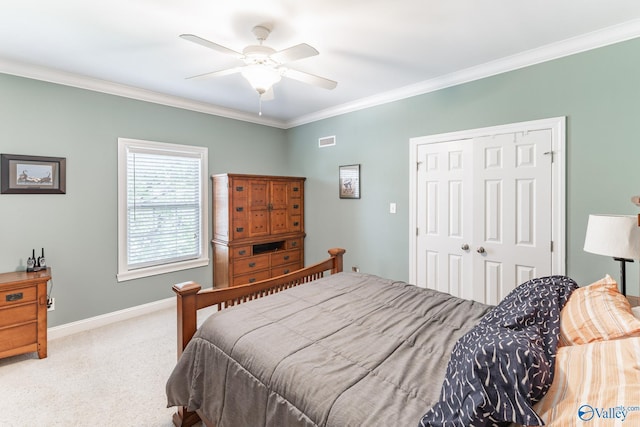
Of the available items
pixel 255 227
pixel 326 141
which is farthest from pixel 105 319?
pixel 326 141

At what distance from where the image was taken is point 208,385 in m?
1.58

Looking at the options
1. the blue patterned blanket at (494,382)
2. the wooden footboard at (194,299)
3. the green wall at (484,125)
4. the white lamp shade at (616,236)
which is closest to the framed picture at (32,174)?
the wooden footboard at (194,299)

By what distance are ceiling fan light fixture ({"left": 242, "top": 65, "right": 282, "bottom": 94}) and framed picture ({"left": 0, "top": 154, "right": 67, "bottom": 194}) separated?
2.31 metres

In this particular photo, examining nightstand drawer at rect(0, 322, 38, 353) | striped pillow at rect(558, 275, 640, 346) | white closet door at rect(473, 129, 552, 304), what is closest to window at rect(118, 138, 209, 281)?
nightstand drawer at rect(0, 322, 38, 353)

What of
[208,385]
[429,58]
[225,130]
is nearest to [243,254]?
[225,130]

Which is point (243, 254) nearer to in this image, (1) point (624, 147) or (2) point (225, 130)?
(2) point (225, 130)

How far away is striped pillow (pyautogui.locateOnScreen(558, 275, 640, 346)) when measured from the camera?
1.05 m

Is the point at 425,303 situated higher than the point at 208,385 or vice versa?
the point at 425,303

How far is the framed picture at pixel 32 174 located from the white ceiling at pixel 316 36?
2.66 feet

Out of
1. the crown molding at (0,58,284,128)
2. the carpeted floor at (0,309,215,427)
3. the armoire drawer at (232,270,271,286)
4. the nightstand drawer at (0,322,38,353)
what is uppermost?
the crown molding at (0,58,284,128)

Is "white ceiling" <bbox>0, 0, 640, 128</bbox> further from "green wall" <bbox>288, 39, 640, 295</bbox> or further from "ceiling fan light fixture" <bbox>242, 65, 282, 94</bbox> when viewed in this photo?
"ceiling fan light fixture" <bbox>242, 65, 282, 94</bbox>

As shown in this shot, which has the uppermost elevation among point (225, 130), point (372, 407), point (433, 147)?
point (225, 130)

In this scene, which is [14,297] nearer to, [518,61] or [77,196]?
[77,196]

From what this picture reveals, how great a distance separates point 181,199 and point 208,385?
113 inches
